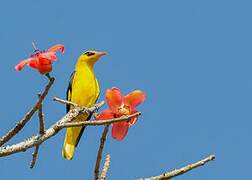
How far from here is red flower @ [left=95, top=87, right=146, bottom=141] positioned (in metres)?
2.88

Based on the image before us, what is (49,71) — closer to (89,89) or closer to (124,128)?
(124,128)

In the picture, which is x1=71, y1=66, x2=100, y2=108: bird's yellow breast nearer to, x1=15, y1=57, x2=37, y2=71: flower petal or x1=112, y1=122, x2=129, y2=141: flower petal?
x1=112, y1=122, x2=129, y2=141: flower petal

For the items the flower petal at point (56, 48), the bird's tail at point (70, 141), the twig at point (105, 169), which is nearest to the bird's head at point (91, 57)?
the bird's tail at point (70, 141)

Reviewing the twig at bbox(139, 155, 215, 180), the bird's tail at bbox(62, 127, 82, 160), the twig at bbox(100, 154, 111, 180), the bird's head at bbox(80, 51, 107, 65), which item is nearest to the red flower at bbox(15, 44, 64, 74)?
the twig at bbox(100, 154, 111, 180)

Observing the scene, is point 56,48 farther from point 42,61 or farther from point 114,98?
point 114,98

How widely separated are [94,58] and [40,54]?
19.2ft

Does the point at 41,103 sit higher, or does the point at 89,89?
the point at 89,89

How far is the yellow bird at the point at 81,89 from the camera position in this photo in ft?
26.4

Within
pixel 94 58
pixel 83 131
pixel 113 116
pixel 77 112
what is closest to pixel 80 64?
pixel 94 58

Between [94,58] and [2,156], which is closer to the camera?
[2,156]

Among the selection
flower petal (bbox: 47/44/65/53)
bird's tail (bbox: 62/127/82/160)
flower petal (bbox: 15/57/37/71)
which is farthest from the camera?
bird's tail (bbox: 62/127/82/160)

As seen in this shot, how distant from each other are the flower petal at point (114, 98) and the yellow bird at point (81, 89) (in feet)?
16.8

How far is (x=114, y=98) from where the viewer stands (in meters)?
2.91

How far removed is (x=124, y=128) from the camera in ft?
9.61
